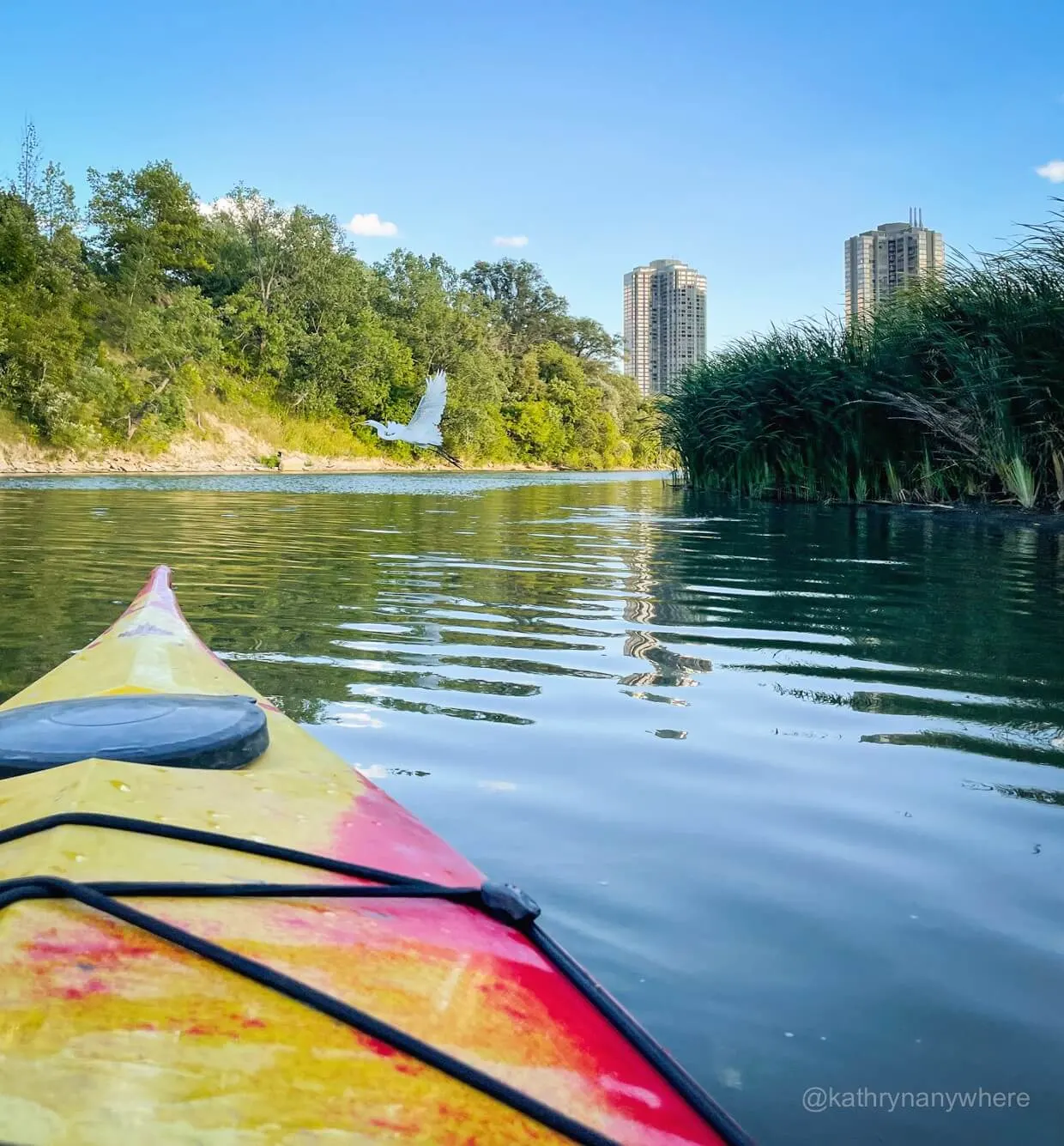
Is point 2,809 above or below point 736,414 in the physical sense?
below

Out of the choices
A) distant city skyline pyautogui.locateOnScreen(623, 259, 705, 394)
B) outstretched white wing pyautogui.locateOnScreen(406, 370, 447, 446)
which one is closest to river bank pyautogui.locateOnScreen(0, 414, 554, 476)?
outstretched white wing pyautogui.locateOnScreen(406, 370, 447, 446)

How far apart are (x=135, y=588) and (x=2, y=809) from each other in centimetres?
Answer: 471

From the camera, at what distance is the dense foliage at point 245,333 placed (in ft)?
105

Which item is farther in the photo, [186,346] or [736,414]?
[186,346]

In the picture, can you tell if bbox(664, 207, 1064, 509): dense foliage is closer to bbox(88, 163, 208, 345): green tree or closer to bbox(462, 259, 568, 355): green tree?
bbox(88, 163, 208, 345): green tree

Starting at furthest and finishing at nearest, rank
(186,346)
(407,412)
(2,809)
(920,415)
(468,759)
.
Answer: (407,412)
(186,346)
(920,415)
(468,759)
(2,809)

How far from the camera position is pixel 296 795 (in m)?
1.65

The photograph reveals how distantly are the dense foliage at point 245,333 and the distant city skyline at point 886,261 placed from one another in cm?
506

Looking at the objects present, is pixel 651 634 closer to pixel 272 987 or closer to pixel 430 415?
pixel 272 987

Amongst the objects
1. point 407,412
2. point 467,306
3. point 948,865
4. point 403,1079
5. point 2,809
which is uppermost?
point 467,306

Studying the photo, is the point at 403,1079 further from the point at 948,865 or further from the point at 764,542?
the point at 764,542

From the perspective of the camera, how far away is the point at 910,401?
423 inches

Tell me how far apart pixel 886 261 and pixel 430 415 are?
1310 cm

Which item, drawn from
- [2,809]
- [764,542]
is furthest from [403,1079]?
[764,542]
